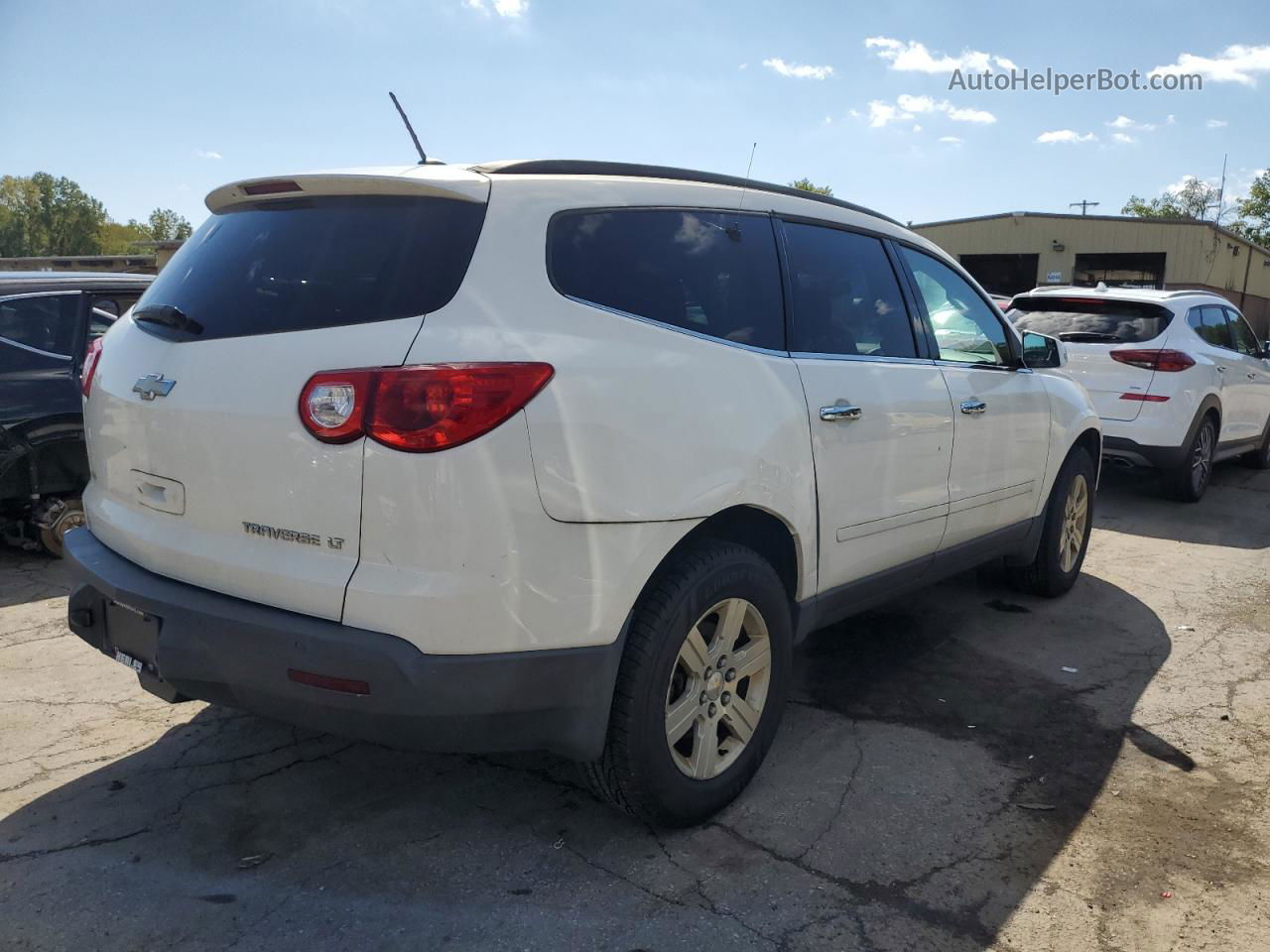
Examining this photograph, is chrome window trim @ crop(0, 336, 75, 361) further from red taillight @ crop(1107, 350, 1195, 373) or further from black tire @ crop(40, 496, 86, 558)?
red taillight @ crop(1107, 350, 1195, 373)

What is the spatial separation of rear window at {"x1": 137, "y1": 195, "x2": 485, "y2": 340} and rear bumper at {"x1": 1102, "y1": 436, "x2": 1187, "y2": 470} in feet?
23.4

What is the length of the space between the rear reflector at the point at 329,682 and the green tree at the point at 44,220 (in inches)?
4424

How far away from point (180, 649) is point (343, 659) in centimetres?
50

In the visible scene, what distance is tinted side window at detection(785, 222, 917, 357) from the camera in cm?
344

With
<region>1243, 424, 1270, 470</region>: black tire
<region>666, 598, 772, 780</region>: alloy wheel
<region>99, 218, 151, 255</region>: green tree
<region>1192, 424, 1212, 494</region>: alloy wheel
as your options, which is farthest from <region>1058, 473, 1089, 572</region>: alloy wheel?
<region>99, 218, 151, 255</region>: green tree

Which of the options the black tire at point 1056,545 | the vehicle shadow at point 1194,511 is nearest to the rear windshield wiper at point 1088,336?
the vehicle shadow at point 1194,511

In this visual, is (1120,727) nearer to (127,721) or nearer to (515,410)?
(515,410)

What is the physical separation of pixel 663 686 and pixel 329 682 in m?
0.88

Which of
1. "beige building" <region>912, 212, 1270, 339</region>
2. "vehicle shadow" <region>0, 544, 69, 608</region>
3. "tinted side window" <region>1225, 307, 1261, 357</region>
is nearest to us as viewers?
"vehicle shadow" <region>0, 544, 69, 608</region>

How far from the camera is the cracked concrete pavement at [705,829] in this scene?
251 cm

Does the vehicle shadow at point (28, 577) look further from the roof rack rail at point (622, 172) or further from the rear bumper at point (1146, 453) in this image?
the rear bumper at point (1146, 453)

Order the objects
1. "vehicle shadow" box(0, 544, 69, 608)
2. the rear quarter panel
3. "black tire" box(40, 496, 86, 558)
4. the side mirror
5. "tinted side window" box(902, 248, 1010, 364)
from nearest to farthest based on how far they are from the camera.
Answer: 1. the rear quarter panel
2. "tinted side window" box(902, 248, 1010, 364)
3. the side mirror
4. "vehicle shadow" box(0, 544, 69, 608)
5. "black tire" box(40, 496, 86, 558)

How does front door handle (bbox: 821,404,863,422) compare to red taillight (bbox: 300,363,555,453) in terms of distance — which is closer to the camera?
red taillight (bbox: 300,363,555,453)

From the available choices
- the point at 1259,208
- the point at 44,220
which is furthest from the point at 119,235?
the point at 1259,208
